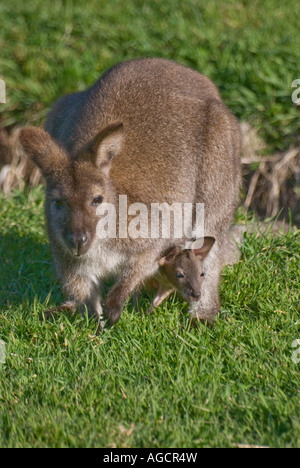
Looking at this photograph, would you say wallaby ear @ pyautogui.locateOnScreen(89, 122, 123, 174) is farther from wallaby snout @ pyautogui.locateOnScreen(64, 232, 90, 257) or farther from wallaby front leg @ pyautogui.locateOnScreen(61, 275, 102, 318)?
A: wallaby front leg @ pyautogui.locateOnScreen(61, 275, 102, 318)

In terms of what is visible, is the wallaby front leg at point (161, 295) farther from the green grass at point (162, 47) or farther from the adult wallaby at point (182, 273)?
the green grass at point (162, 47)

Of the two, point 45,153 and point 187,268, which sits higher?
point 45,153

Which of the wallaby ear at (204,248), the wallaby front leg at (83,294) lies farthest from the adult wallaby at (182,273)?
the wallaby front leg at (83,294)

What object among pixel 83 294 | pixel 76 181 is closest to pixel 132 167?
pixel 76 181

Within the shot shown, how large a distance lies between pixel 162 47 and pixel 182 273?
11.7 feet

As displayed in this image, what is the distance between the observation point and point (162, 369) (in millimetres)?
3627

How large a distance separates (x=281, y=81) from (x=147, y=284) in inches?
112

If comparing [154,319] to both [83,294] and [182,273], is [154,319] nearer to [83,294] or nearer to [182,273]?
[182,273]

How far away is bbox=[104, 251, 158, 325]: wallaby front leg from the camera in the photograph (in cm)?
416

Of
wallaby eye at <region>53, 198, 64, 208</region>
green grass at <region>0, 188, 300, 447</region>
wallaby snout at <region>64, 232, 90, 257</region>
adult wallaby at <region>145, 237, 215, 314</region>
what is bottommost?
green grass at <region>0, 188, 300, 447</region>

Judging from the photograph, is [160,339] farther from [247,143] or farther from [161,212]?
[247,143]

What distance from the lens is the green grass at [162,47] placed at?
21.8 feet

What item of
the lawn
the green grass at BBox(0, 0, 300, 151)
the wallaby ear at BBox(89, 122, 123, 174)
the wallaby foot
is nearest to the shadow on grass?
the lawn

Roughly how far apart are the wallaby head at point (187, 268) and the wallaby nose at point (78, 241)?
677mm
